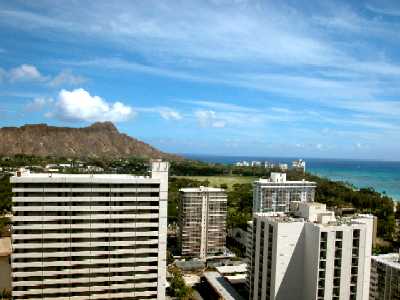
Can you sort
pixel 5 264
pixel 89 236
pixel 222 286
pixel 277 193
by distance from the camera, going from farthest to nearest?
1. pixel 277 193
2. pixel 5 264
3. pixel 222 286
4. pixel 89 236

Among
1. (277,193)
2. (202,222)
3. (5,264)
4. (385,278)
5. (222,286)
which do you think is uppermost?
(277,193)

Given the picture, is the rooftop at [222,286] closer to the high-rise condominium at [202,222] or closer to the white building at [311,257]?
the white building at [311,257]

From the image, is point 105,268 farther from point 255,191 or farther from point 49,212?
point 255,191

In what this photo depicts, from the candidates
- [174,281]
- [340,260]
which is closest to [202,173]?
[174,281]

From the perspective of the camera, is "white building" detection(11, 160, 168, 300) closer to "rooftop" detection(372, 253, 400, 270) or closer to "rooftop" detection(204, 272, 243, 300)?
"rooftop" detection(204, 272, 243, 300)

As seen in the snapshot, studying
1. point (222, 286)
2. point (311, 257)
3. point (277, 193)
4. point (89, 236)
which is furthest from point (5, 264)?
point (277, 193)

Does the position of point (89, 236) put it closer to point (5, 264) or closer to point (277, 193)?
point (5, 264)
